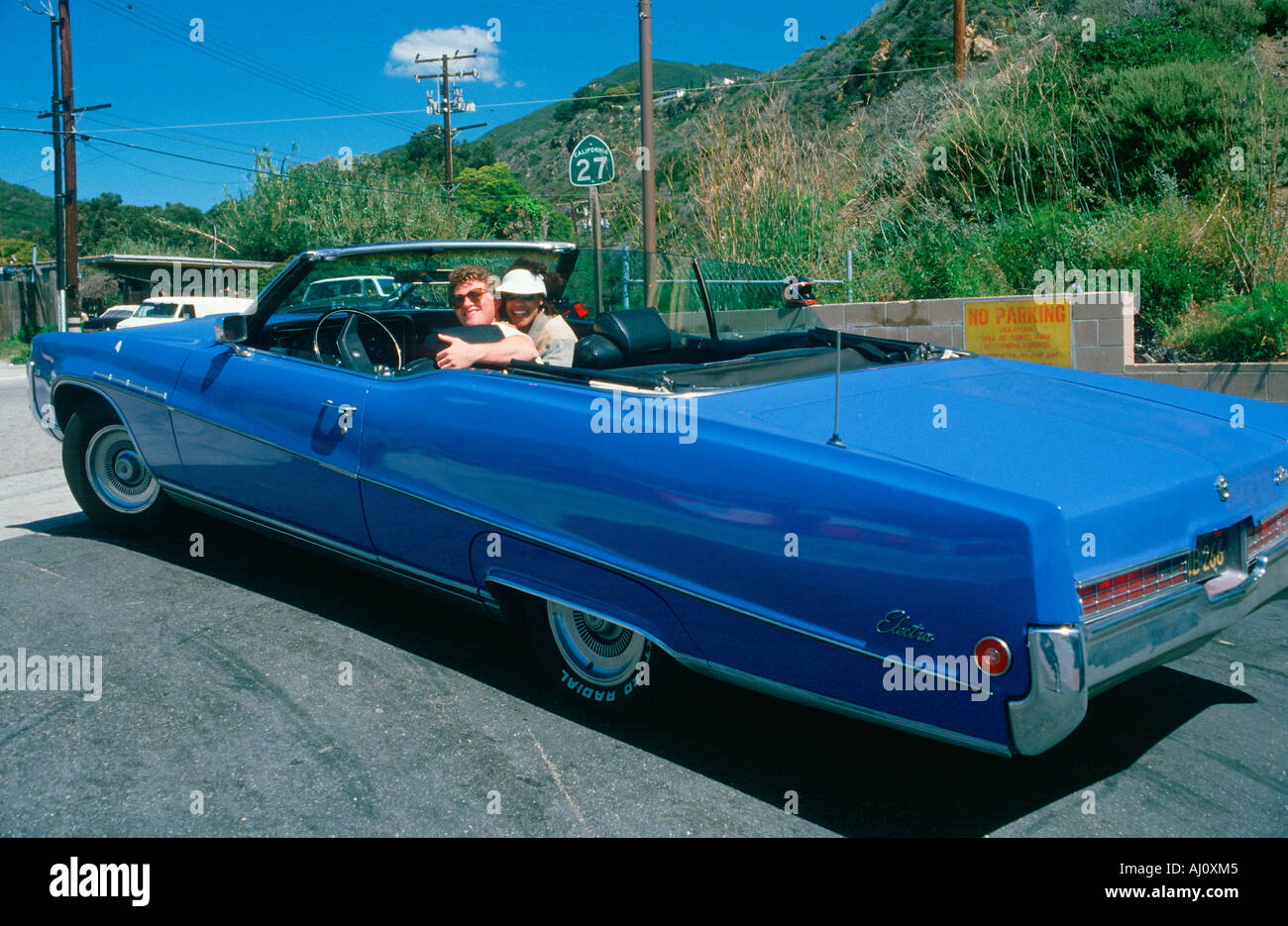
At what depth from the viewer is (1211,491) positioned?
2752mm

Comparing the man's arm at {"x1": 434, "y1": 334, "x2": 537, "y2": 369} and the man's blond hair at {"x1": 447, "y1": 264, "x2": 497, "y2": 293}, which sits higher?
the man's blond hair at {"x1": 447, "y1": 264, "x2": 497, "y2": 293}

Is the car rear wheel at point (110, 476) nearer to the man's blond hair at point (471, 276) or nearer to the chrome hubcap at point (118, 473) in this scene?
the chrome hubcap at point (118, 473)

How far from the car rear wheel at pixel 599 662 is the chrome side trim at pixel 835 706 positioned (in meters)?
0.17

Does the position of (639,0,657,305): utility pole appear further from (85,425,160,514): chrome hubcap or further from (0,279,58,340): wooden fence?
(0,279,58,340): wooden fence

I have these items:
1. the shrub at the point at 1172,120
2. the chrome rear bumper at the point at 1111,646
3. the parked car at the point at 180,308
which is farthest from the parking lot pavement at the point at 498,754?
the parked car at the point at 180,308

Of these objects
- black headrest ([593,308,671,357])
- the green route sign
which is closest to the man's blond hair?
black headrest ([593,308,671,357])

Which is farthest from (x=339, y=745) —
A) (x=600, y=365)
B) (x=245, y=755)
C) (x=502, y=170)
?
(x=502, y=170)

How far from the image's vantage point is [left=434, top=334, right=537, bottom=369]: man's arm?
367 cm

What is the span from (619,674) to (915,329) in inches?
273

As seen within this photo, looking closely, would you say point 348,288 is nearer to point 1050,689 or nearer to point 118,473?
point 118,473
